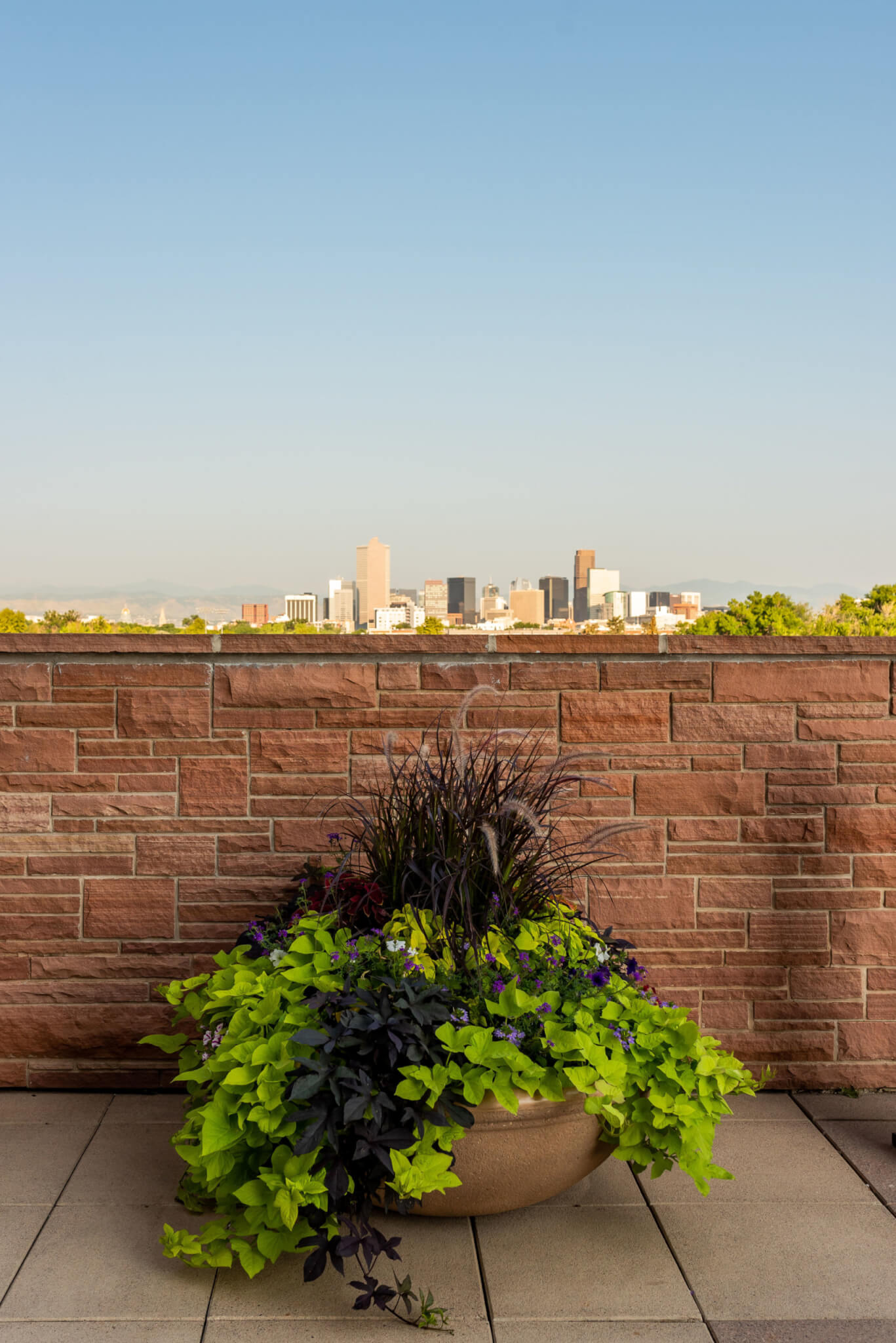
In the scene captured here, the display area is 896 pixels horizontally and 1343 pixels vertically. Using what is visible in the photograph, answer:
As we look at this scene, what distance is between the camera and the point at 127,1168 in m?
2.58

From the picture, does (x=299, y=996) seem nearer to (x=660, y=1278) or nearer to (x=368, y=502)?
(x=660, y=1278)

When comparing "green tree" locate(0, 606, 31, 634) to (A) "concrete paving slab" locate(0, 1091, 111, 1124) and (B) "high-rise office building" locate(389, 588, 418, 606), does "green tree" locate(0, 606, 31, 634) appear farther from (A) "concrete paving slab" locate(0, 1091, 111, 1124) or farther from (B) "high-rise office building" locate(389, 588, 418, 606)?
(A) "concrete paving slab" locate(0, 1091, 111, 1124)

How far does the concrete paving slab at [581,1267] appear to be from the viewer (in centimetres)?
201

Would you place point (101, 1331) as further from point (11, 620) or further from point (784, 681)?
point (11, 620)

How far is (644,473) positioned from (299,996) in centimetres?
2815

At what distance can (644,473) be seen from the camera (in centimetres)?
2877

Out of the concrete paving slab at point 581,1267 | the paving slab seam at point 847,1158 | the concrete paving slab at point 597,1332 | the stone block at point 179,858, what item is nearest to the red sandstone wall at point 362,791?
the stone block at point 179,858

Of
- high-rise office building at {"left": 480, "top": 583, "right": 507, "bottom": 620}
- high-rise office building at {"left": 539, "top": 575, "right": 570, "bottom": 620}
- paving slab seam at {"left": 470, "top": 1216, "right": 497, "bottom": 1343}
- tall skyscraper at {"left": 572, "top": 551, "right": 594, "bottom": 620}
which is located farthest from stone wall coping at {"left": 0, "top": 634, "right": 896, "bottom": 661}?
high-rise office building at {"left": 539, "top": 575, "right": 570, "bottom": 620}

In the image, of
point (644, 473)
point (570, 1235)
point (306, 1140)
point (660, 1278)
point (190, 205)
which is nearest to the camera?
point (306, 1140)

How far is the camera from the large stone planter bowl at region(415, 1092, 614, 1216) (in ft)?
6.86

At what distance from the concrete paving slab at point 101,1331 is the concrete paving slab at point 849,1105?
1.97 m

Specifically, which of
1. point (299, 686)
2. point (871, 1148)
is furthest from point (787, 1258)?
point (299, 686)

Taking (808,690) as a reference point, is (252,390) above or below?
above

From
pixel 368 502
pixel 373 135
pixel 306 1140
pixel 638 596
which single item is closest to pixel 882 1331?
pixel 306 1140
